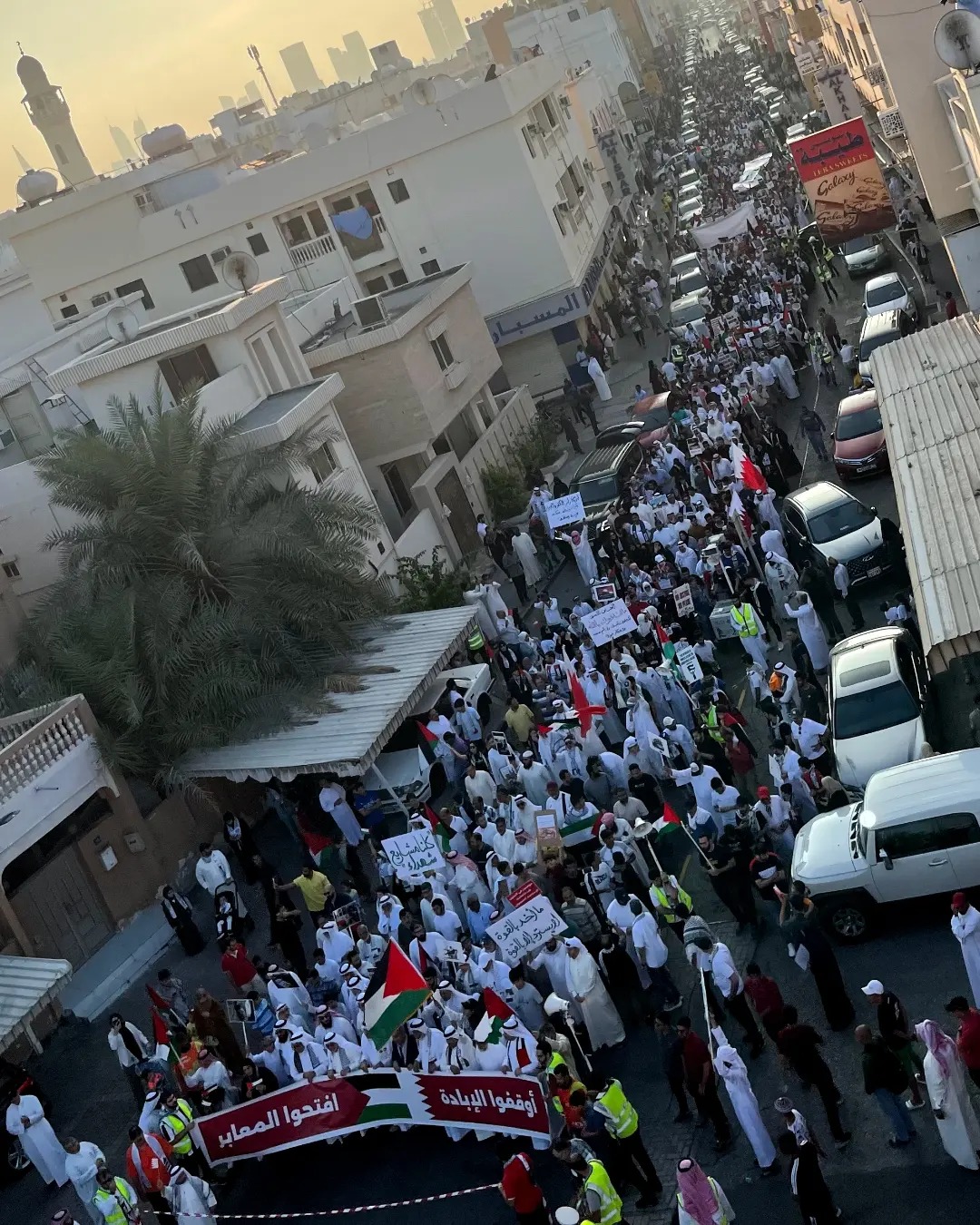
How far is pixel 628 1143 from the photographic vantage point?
1044cm

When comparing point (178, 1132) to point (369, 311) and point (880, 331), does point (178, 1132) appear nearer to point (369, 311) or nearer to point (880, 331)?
point (880, 331)

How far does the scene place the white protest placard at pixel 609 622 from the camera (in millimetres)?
18219

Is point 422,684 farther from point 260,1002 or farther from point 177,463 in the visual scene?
point 260,1002

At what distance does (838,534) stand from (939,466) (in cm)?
212

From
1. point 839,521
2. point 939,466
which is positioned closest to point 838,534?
point 839,521

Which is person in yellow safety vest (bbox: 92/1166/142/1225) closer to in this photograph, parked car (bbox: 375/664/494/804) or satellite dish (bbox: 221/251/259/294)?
parked car (bbox: 375/664/494/804)

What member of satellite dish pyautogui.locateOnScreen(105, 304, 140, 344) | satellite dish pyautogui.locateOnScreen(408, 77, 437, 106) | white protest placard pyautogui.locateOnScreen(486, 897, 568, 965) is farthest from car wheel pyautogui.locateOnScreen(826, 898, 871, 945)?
satellite dish pyautogui.locateOnScreen(408, 77, 437, 106)

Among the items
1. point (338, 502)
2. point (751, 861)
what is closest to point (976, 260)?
point (338, 502)

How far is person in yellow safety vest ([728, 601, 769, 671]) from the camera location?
58.0 ft

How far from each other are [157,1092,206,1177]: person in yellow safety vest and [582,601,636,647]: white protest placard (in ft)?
26.3

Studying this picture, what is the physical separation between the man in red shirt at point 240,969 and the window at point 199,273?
95.9 feet

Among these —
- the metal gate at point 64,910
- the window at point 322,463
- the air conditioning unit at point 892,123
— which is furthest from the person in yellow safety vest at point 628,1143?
the air conditioning unit at point 892,123

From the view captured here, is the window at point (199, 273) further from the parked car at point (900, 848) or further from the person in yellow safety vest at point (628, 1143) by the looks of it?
the person in yellow safety vest at point (628, 1143)

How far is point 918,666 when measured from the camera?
50.7 feet
